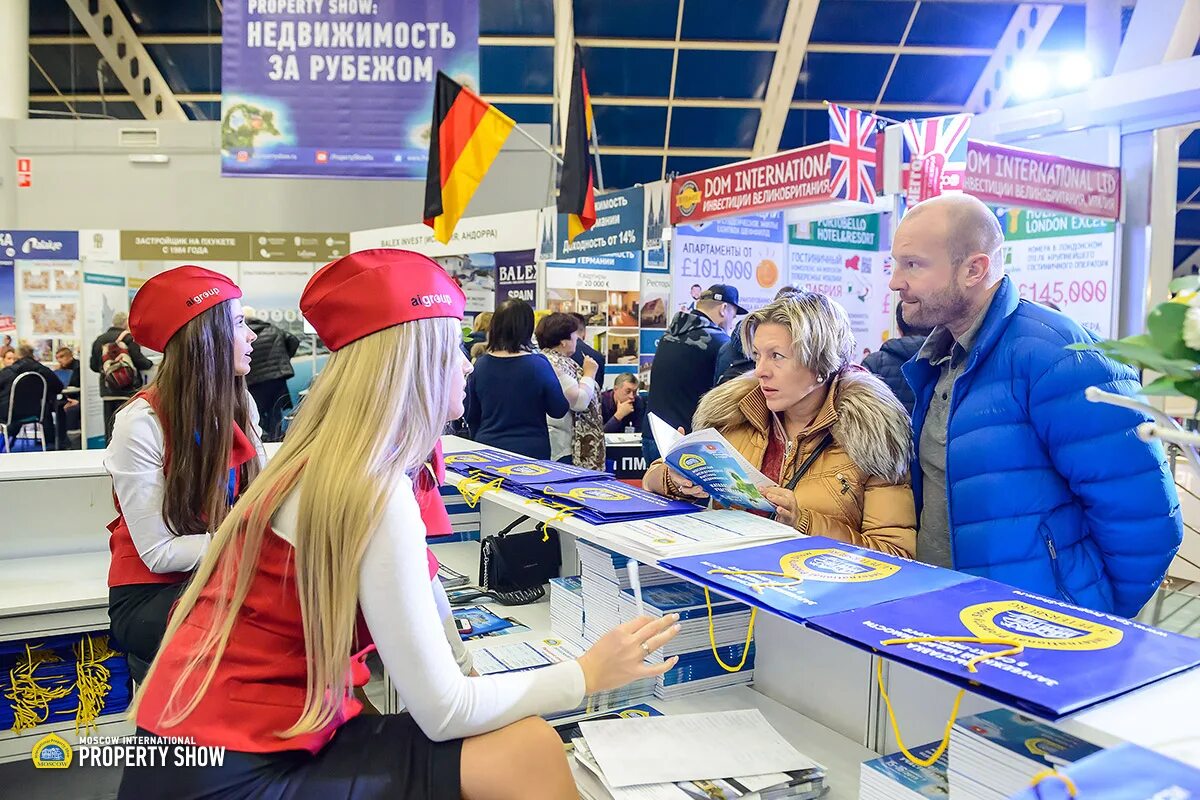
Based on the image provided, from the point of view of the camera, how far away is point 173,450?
7.70ft

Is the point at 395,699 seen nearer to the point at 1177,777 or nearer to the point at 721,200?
the point at 1177,777

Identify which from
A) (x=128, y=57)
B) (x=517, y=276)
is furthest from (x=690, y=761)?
(x=128, y=57)

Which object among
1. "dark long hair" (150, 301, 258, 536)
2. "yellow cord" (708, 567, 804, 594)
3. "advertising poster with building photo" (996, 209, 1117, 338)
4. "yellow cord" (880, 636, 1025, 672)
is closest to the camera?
"yellow cord" (880, 636, 1025, 672)

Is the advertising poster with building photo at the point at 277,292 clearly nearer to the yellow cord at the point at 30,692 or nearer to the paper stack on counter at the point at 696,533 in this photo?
the yellow cord at the point at 30,692

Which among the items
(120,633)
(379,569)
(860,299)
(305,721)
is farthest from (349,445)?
(860,299)

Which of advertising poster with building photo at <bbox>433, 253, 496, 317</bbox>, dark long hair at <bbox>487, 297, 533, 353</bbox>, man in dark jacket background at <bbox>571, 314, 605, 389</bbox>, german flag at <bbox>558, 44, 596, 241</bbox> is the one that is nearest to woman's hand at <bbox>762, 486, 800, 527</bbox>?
dark long hair at <bbox>487, 297, 533, 353</bbox>

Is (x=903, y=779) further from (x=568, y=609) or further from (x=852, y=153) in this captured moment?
(x=852, y=153)

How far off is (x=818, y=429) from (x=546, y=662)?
2.82 feet

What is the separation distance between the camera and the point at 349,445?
1.37 meters

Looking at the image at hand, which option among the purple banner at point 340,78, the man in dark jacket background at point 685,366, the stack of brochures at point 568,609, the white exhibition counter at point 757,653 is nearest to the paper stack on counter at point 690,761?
the white exhibition counter at point 757,653

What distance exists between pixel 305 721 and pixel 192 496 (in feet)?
4.00

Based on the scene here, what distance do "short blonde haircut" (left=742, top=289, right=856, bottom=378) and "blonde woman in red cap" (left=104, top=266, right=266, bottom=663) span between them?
1.44m

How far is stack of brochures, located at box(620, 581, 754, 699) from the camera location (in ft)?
6.44

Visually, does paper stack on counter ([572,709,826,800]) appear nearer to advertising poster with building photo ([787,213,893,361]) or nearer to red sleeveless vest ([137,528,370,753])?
red sleeveless vest ([137,528,370,753])
